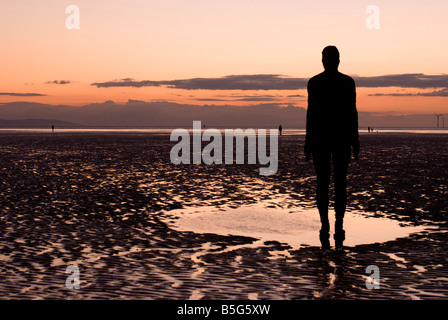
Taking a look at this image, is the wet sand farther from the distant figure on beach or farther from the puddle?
the distant figure on beach

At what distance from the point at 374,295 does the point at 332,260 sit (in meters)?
1.84

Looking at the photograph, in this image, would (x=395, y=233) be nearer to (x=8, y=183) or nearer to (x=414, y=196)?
(x=414, y=196)

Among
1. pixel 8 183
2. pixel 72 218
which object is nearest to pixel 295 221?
pixel 72 218

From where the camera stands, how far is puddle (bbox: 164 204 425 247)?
395 inches

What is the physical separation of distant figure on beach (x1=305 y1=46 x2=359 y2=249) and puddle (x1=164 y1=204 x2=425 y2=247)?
0.87m

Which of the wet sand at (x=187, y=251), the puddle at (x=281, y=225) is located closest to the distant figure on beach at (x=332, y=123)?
the puddle at (x=281, y=225)

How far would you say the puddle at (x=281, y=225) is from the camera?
10031mm

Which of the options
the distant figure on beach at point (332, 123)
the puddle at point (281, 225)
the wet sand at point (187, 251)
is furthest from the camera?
the puddle at point (281, 225)

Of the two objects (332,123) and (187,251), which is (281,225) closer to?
(332,123)

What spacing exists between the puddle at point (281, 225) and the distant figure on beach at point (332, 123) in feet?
2.85

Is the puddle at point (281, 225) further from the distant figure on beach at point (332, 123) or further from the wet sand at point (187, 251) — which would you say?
the distant figure on beach at point (332, 123)

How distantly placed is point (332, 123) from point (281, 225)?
2651 millimetres

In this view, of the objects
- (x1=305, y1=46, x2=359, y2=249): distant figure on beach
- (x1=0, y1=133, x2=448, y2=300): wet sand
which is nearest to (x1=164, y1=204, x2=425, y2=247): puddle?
(x1=0, y1=133, x2=448, y2=300): wet sand

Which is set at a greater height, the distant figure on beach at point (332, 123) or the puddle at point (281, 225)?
the distant figure on beach at point (332, 123)
